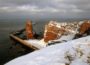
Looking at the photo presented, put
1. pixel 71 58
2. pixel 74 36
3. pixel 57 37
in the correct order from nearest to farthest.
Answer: pixel 71 58 → pixel 74 36 → pixel 57 37

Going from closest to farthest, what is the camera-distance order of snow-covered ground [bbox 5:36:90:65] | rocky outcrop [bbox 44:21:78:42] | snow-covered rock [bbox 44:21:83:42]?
snow-covered ground [bbox 5:36:90:65] → snow-covered rock [bbox 44:21:83:42] → rocky outcrop [bbox 44:21:78:42]

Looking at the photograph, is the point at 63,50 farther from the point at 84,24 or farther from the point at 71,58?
the point at 84,24

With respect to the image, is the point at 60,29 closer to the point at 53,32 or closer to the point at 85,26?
the point at 53,32

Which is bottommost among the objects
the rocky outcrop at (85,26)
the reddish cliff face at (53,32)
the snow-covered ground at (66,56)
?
the reddish cliff face at (53,32)

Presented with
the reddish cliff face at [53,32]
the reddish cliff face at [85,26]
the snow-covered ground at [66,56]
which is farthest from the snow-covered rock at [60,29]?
the snow-covered ground at [66,56]

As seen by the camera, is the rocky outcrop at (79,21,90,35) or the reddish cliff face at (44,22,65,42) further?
the reddish cliff face at (44,22,65,42)

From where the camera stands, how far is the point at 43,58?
32.9 feet

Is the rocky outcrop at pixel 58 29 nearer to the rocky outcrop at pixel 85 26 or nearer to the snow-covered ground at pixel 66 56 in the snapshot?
the rocky outcrop at pixel 85 26

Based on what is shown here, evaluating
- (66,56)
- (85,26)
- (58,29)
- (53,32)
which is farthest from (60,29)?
(66,56)

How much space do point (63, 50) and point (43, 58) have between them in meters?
1.16

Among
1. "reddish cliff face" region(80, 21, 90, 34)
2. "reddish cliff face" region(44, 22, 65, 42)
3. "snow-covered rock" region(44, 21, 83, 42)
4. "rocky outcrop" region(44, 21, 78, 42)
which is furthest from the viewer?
"reddish cliff face" region(44, 22, 65, 42)

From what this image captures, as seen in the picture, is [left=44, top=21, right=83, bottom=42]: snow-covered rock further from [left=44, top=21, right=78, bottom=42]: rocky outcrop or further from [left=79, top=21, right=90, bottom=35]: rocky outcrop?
[left=79, top=21, right=90, bottom=35]: rocky outcrop

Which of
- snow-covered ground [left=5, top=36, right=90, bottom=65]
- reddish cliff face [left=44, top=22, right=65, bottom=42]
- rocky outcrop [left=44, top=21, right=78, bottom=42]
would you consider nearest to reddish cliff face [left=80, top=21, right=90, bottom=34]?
rocky outcrop [left=44, top=21, right=78, bottom=42]

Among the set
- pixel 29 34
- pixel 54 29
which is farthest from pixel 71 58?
pixel 29 34
